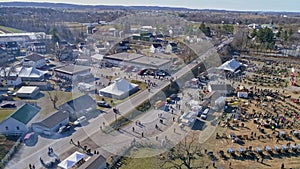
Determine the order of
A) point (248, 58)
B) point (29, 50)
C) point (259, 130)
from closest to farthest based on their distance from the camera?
point (259, 130) < point (248, 58) < point (29, 50)

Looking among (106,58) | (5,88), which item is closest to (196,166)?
(5,88)

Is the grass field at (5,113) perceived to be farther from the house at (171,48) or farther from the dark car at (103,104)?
the house at (171,48)

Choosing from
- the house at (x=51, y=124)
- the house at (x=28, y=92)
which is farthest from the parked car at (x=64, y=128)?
Answer: the house at (x=28, y=92)

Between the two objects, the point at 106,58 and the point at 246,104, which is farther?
the point at 106,58

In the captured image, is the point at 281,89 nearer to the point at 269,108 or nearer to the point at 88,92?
the point at 269,108

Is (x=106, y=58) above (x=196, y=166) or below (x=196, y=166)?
above

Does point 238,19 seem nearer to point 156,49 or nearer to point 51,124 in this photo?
point 156,49

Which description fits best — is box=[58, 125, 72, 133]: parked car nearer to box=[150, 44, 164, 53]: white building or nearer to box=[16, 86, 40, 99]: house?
box=[16, 86, 40, 99]: house
